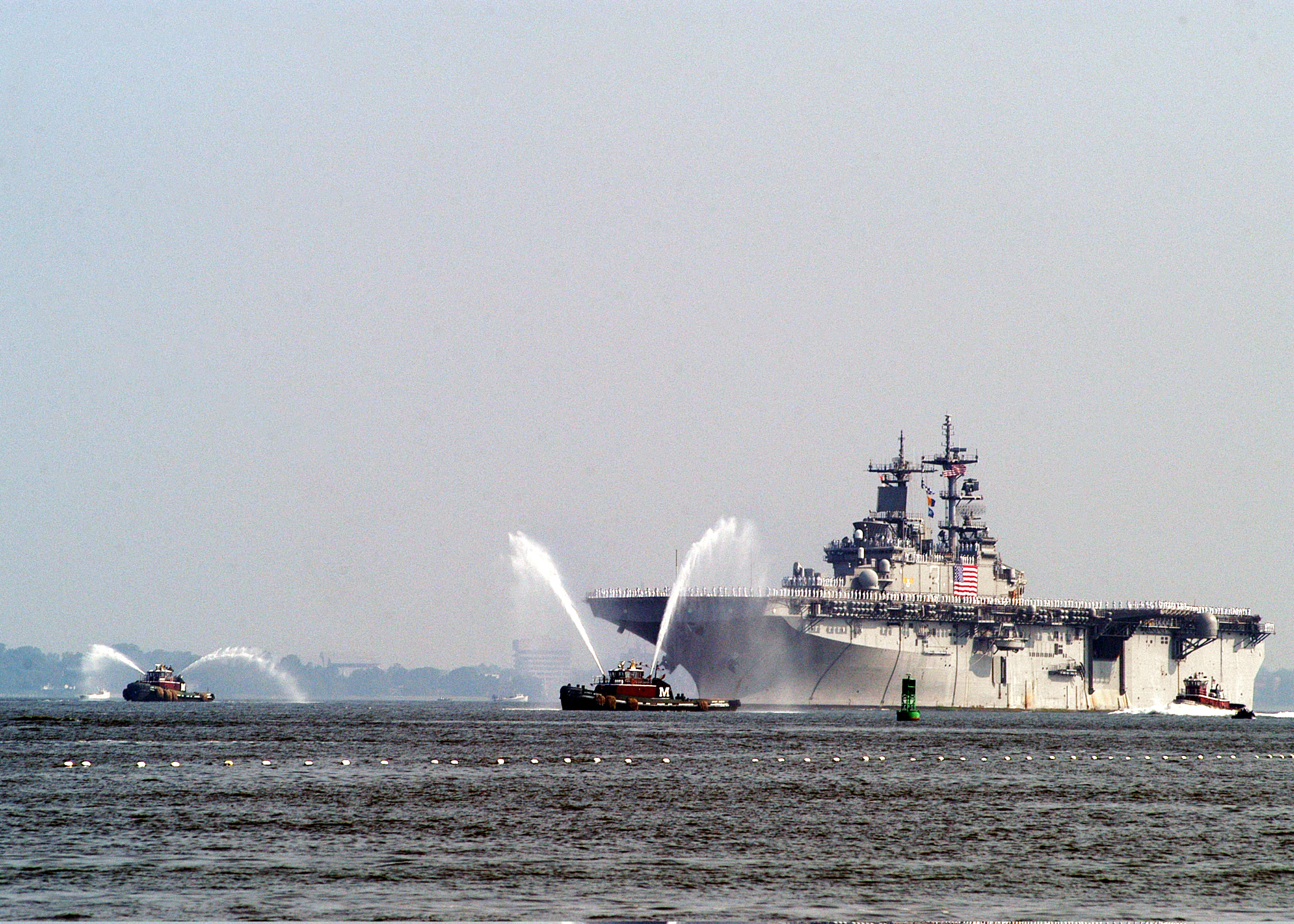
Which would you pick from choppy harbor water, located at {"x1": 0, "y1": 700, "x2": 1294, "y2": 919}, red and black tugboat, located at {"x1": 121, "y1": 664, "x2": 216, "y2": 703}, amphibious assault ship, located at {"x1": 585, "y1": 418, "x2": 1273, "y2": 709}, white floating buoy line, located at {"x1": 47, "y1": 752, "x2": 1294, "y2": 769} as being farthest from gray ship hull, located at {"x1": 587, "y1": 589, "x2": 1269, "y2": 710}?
red and black tugboat, located at {"x1": 121, "y1": 664, "x2": 216, "y2": 703}

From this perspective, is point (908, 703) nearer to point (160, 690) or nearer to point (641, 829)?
point (641, 829)

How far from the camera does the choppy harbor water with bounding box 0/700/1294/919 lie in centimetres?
2580

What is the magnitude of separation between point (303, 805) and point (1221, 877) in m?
20.6

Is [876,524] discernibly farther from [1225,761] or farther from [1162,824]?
[1162,824]

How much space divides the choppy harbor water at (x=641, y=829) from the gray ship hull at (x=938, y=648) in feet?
92.7

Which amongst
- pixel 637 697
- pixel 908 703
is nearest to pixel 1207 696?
pixel 908 703

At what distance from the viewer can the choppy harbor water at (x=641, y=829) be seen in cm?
2580

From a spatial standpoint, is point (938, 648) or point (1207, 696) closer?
point (938, 648)

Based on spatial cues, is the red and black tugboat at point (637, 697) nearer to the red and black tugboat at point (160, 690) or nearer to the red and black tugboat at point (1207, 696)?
the red and black tugboat at point (1207, 696)

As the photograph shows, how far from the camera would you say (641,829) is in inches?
1382

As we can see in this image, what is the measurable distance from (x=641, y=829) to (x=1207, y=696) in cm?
8407

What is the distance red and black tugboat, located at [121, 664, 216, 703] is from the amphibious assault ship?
5491 cm

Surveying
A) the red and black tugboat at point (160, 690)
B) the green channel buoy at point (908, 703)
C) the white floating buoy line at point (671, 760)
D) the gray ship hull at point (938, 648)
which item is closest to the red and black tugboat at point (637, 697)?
the gray ship hull at point (938, 648)

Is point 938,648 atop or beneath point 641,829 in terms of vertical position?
atop
